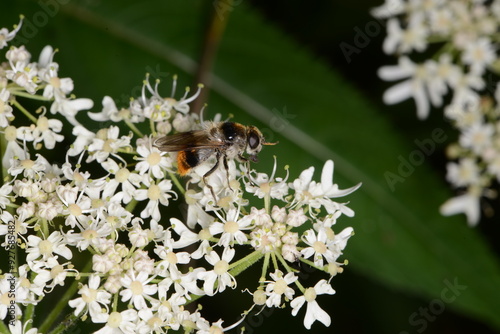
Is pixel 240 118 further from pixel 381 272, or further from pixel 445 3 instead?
pixel 445 3

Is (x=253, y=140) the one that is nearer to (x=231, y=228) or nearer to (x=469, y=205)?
(x=231, y=228)

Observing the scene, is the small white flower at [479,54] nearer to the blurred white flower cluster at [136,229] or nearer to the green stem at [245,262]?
the blurred white flower cluster at [136,229]

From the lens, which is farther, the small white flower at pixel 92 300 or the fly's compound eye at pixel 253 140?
the fly's compound eye at pixel 253 140

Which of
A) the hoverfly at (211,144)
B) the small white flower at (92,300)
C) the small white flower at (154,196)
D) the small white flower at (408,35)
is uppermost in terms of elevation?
the small white flower at (408,35)

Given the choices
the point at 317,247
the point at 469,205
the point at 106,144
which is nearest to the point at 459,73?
the point at 469,205

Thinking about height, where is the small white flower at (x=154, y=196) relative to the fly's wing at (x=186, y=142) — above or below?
below

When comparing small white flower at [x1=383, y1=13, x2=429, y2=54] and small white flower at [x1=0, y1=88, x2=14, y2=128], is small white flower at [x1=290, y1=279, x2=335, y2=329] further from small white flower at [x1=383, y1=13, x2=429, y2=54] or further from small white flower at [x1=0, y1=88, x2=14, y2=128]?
small white flower at [x1=383, y1=13, x2=429, y2=54]

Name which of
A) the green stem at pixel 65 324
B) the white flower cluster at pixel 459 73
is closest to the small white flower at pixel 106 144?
the green stem at pixel 65 324
